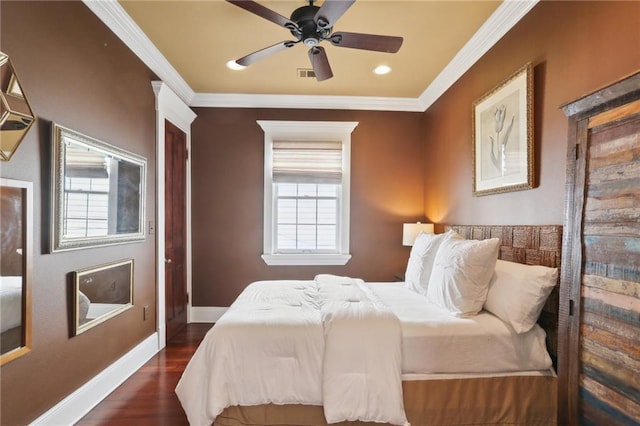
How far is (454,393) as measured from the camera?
184 centimetres

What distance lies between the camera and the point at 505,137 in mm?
2428

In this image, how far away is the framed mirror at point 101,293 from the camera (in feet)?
6.85

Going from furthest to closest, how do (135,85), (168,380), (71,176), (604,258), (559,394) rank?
(135,85)
(168,380)
(71,176)
(559,394)
(604,258)

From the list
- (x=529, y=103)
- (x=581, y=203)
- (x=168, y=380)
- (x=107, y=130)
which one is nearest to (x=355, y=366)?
(x=581, y=203)

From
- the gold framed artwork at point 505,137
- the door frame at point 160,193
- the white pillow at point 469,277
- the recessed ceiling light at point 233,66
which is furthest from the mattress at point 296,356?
the recessed ceiling light at point 233,66

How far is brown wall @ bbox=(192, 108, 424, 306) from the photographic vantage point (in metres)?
4.05

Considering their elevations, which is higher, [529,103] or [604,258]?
[529,103]

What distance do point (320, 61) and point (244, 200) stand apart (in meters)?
2.20

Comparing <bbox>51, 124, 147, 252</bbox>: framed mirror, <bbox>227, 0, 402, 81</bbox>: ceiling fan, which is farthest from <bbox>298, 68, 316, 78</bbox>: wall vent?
<bbox>51, 124, 147, 252</bbox>: framed mirror

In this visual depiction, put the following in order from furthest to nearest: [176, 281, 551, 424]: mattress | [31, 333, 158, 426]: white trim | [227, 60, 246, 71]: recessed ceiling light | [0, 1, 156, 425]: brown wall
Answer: [227, 60, 246, 71]: recessed ceiling light → [31, 333, 158, 426]: white trim → [176, 281, 551, 424]: mattress → [0, 1, 156, 425]: brown wall

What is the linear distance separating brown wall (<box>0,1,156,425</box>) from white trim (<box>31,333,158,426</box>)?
0.05 metres

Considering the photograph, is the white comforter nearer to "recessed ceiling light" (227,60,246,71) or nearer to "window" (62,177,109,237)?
"window" (62,177,109,237)

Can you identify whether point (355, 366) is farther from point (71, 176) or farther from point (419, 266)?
point (71, 176)

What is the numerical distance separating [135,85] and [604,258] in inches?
137
